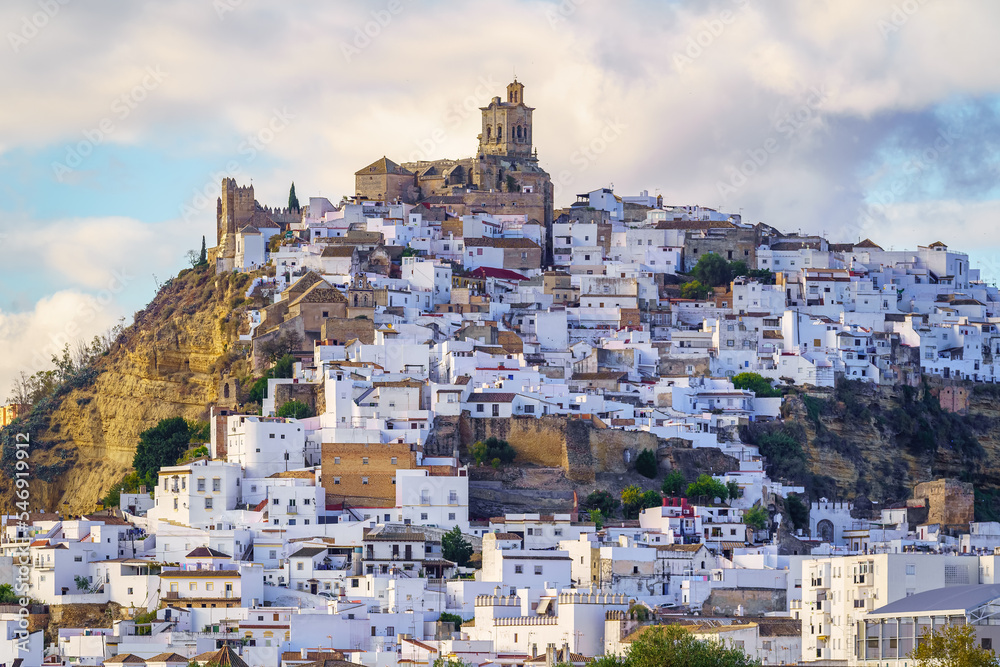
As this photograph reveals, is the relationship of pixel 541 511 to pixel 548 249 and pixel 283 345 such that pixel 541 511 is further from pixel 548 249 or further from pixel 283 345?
pixel 548 249

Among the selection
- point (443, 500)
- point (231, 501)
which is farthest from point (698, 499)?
point (231, 501)

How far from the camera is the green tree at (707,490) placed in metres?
67.7

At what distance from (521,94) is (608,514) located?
3559 centimetres

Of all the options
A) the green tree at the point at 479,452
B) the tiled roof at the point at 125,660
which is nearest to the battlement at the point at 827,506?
the green tree at the point at 479,452

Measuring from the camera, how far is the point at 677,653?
144 feet

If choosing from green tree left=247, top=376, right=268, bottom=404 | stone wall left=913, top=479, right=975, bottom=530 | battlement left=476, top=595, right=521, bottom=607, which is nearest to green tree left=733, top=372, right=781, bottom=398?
stone wall left=913, top=479, right=975, bottom=530

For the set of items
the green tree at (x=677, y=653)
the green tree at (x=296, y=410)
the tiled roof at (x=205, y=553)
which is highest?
the green tree at (x=296, y=410)

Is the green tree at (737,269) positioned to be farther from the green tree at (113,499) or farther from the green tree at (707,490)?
the green tree at (113,499)

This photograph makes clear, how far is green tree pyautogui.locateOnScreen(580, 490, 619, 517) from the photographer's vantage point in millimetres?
67500

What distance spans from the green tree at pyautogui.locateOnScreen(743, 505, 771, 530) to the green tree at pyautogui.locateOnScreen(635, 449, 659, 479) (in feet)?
10.9

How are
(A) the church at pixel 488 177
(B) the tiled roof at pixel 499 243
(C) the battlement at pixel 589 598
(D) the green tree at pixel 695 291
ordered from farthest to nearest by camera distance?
(A) the church at pixel 488 177, (B) the tiled roof at pixel 499 243, (D) the green tree at pixel 695 291, (C) the battlement at pixel 589 598

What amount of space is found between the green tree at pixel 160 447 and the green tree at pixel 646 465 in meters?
15.6

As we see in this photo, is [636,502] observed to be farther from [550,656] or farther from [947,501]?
[550,656]

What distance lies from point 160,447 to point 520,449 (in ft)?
43.7
